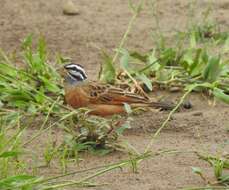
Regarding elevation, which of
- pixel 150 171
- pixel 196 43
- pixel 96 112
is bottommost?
pixel 150 171

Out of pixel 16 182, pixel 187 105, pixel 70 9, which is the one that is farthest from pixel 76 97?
pixel 70 9

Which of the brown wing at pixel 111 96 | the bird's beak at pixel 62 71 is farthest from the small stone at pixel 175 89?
the bird's beak at pixel 62 71

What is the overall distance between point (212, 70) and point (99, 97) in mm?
1389

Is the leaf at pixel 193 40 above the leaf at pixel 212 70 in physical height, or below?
above

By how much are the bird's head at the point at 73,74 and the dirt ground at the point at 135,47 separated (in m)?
0.68

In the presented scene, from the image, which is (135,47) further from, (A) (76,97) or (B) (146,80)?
(A) (76,97)

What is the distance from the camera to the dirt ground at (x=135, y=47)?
828 cm

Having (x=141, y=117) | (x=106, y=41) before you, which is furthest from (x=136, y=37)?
(x=141, y=117)

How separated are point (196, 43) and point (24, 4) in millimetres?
2598

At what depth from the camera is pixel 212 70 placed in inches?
421

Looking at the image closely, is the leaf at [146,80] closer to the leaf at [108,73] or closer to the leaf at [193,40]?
the leaf at [108,73]

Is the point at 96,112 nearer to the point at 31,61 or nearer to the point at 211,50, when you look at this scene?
the point at 31,61

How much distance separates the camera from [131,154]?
8.63 meters

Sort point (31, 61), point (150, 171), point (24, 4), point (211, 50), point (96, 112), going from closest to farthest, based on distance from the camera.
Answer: point (150, 171), point (96, 112), point (31, 61), point (211, 50), point (24, 4)
